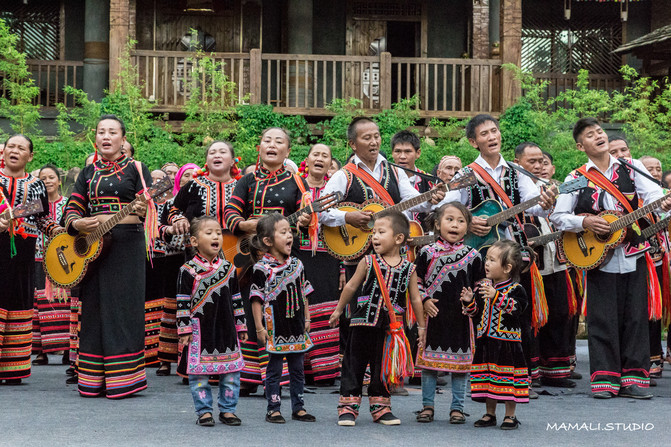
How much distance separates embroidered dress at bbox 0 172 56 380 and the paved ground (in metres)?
0.50

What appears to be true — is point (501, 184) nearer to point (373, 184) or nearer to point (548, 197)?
point (548, 197)

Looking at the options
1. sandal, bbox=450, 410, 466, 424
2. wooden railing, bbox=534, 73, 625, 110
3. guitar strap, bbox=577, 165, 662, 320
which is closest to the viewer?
sandal, bbox=450, 410, 466, 424

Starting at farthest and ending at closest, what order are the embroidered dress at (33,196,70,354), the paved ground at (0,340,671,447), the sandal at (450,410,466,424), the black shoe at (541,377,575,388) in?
the embroidered dress at (33,196,70,354) < the black shoe at (541,377,575,388) < the sandal at (450,410,466,424) < the paved ground at (0,340,671,447)

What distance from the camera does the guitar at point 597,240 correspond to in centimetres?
797

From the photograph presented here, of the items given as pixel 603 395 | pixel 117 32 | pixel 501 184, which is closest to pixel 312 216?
pixel 501 184

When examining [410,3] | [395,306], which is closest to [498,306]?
[395,306]

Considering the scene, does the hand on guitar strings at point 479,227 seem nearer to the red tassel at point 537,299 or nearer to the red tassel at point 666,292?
the red tassel at point 537,299

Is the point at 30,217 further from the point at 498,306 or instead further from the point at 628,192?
the point at 628,192

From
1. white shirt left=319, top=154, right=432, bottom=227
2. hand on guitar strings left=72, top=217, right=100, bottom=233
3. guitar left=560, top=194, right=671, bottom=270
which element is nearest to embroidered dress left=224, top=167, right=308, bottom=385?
white shirt left=319, top=154, right=432, bottom=227

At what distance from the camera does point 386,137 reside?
17297 millimetres

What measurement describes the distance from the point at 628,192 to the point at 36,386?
16.7ft

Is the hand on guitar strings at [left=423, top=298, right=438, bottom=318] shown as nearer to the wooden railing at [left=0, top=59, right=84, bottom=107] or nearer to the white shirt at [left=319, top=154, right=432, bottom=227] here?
the white shirt at [left=319, top=154, right=432, bottom=227]

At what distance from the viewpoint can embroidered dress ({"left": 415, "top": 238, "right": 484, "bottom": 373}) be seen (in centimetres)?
695

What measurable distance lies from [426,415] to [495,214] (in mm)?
1727
